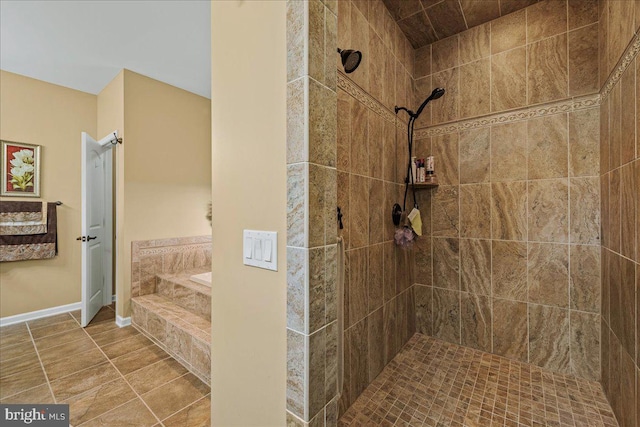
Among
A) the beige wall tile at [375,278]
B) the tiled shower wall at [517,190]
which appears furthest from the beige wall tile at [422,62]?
the beige wall tile at [375,278]

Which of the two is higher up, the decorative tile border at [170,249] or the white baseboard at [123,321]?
the decorative tile border at [170,249]

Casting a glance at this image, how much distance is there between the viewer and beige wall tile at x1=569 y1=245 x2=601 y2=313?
167 cm

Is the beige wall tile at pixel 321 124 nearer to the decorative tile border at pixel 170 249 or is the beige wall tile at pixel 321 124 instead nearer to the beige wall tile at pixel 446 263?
the beige wall tile at pixel 446 263

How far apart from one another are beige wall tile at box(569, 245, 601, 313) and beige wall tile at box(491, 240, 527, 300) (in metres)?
0.25

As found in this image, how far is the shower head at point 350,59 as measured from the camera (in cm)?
129

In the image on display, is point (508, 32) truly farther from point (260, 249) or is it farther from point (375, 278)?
point (260, 249)

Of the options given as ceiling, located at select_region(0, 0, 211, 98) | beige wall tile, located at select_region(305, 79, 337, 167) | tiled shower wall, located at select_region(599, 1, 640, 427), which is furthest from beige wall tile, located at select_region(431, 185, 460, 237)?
ceiling, located at select_region(0, 0, 211, 98)

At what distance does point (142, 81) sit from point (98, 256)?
79.7 inches

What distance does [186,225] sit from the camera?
3180 mm

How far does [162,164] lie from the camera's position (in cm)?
296

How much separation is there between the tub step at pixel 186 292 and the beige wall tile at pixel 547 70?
2942mm

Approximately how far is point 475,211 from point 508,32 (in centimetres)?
136

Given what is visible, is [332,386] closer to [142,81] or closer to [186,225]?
[186,225]

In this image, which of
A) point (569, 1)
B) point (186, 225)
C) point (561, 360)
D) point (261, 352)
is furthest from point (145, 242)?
point (569, 1)
